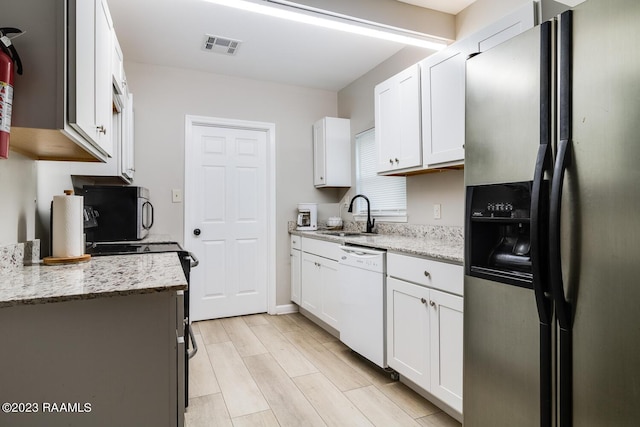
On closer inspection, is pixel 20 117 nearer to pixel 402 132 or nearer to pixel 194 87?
pixel 402 132

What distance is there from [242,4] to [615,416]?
2.55 m

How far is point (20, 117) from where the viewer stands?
45.7 inches

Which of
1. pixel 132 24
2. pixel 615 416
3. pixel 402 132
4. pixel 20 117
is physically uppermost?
pixel 132 24

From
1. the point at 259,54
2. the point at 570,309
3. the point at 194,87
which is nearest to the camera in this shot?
the point at 570,309

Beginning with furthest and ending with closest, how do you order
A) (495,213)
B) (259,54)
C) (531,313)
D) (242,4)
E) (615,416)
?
(259,54)
(242,4)
(495,213)
(531,313)
(615,416)

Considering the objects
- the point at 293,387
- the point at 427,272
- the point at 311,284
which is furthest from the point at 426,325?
the point at 311,284

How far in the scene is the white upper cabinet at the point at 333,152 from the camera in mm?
4000

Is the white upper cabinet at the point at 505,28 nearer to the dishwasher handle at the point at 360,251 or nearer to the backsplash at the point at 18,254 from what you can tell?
the dishwasher handle at the point at 360,251

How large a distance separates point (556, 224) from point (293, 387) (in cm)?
184

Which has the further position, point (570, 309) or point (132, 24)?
point (132, 24)

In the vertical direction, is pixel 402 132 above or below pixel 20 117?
above

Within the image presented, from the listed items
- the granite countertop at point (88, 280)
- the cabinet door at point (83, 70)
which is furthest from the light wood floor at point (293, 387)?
the cabinet door at point (83, 70)

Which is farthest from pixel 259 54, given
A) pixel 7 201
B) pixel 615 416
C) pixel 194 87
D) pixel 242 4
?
pixel 615 416

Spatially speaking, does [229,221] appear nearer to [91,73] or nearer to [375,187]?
[375,187]
